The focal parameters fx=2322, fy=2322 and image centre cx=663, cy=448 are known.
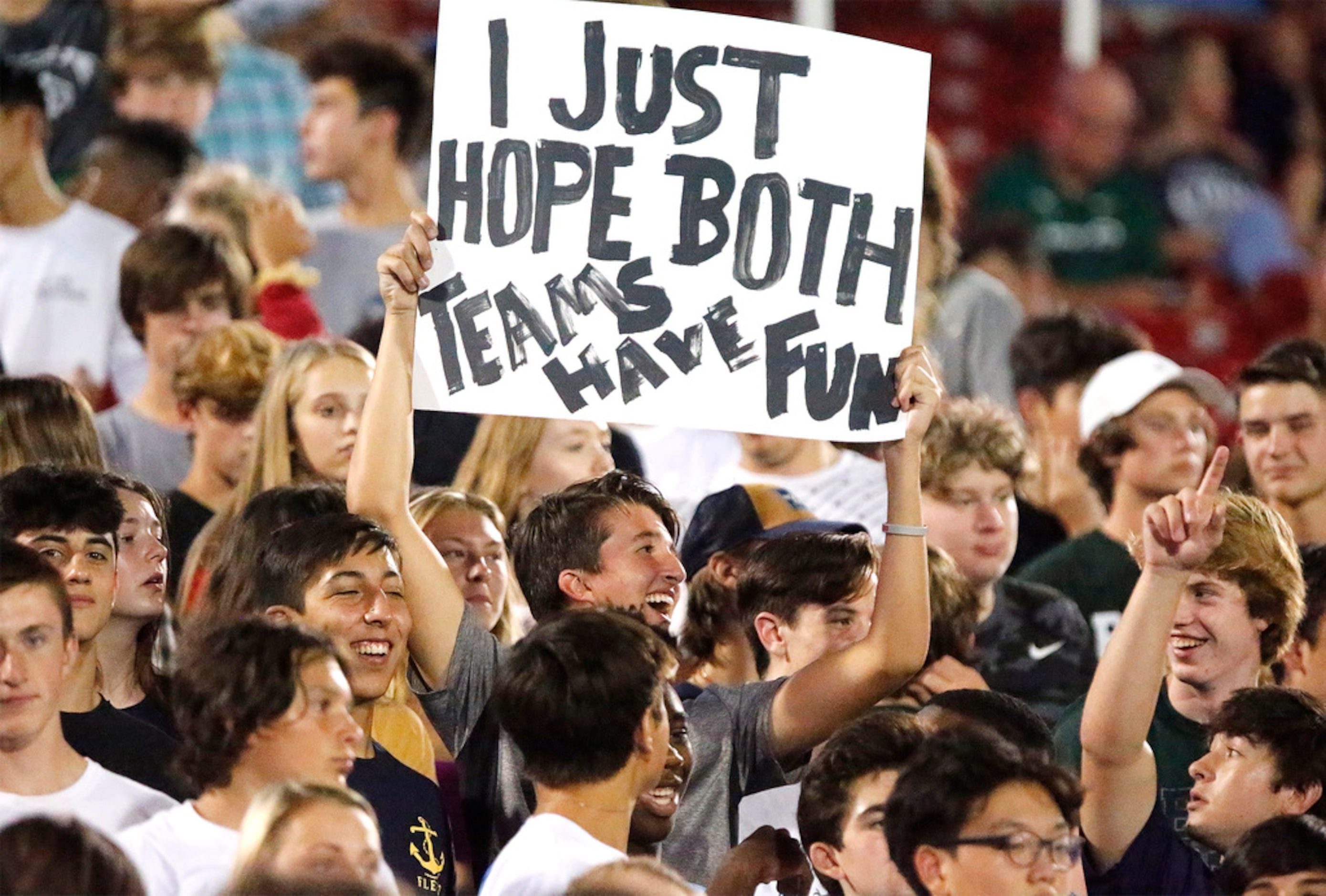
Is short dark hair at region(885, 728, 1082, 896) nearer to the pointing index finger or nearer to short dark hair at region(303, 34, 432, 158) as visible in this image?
the pointing index finger

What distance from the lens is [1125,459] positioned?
5820 millimetres

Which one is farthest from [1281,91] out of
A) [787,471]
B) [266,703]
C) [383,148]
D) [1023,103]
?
[266,703]

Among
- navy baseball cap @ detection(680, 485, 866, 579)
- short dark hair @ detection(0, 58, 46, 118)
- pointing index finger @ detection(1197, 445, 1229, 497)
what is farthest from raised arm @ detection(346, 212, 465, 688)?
short dark hair @ detection(0, 58, 46, 118)

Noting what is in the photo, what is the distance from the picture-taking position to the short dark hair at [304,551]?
3926mm

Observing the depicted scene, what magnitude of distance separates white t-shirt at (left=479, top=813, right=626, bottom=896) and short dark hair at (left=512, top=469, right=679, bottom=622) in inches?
29.0

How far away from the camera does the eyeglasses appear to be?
130 inches

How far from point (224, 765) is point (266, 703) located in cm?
12

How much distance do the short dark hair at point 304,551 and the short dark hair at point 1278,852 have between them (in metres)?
1.49

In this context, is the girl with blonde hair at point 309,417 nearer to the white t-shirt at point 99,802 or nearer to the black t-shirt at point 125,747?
the black t-shirt at point 125,747

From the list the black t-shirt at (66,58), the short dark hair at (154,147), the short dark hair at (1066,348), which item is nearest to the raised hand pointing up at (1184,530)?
the short dark hair at (1066,348)

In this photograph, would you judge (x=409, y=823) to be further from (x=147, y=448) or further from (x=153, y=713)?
(x=147, y=448)

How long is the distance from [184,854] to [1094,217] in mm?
8402

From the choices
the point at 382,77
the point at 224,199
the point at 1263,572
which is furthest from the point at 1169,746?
the point at 382,77

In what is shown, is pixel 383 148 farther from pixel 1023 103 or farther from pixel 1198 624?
pixel 1023 103
